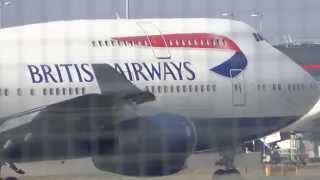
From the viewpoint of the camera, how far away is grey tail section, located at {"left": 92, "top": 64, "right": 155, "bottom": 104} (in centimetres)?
470

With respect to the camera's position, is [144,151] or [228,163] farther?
[228,163]

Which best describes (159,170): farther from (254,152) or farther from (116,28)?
(116,28)

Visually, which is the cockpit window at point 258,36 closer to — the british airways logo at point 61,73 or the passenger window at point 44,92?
the british airways logo at point 61,73

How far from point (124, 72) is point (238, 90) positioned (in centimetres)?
92

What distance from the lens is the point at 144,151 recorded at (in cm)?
420

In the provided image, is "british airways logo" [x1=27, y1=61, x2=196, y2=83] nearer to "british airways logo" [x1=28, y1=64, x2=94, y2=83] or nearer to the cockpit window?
"british airways logo" [x1=28, y1=64, x2=94, y2=83]

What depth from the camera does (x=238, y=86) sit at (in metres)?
5.73

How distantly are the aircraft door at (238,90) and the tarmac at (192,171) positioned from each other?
A: 648 millimetres

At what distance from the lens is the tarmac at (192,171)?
4.32 m

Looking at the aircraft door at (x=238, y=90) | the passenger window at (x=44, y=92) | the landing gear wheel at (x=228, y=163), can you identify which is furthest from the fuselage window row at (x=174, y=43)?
the landing gear wheel at (x=228, y=163)

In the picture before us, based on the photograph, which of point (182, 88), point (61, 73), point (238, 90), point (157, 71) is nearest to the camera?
point (61, 73)

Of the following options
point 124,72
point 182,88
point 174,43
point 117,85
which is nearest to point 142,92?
point 124,72

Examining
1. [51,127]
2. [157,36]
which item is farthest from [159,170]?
[157,36]

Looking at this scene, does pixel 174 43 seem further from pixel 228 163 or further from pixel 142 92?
pixel 228 163
